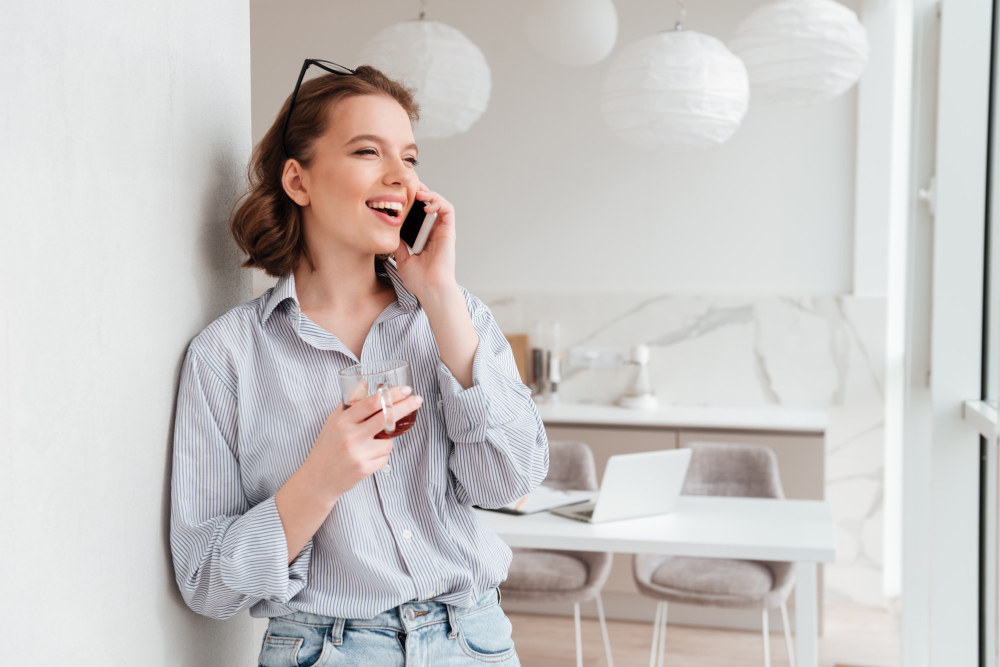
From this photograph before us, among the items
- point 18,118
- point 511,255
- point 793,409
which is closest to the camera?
point 18,118

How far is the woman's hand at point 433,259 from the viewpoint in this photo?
1.24 m

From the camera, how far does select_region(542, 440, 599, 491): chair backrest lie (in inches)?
126

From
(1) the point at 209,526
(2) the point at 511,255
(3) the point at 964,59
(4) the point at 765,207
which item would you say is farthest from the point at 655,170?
(1) the point at 209,526

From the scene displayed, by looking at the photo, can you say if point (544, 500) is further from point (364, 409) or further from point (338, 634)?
point (364, 409)

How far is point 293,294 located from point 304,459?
0.77 feet

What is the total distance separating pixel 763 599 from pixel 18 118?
102 inches

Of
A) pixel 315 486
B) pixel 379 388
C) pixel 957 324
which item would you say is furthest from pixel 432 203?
pixel 957 324

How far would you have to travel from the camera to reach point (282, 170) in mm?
1284

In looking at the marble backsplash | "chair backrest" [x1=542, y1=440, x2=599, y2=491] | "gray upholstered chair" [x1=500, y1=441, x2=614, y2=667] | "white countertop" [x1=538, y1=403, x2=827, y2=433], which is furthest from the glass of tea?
the marble backsplash

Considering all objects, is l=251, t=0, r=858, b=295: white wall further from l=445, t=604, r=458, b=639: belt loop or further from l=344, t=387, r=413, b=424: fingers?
l=344, t=387, r=413, b=424: fingers

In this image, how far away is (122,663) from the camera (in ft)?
3.37

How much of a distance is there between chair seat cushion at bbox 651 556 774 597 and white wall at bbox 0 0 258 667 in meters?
1.92

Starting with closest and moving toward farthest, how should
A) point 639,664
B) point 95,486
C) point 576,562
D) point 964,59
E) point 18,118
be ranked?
point 18,118, point 95,486, point 964,59, point 576,562, point 639,664

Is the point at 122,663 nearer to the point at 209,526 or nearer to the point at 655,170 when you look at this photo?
the point at 209,526
